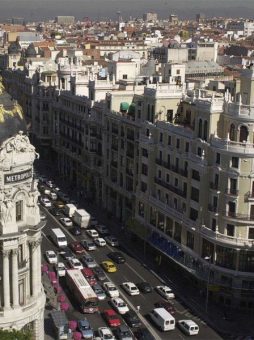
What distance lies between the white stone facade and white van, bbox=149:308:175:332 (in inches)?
860

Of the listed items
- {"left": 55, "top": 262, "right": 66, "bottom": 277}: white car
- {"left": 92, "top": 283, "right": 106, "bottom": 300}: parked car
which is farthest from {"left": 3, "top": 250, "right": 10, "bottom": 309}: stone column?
{"left": 55, "top": 262, "right": 66, "bottom": 277}: white car

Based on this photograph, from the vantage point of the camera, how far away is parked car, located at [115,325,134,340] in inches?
2941

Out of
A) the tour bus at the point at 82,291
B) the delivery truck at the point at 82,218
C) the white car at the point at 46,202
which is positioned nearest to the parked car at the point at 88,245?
the delivery truck at the point at 82,218

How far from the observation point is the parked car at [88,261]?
96.7 meters

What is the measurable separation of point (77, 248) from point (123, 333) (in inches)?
1201

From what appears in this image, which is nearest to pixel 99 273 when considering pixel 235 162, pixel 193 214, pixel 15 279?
pixel 193 214

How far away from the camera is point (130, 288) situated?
88125 millimetres

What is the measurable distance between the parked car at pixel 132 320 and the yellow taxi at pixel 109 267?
46.5 feet

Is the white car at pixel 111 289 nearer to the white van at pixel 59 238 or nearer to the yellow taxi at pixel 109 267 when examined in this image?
the yellow taxi at pixel 109 267

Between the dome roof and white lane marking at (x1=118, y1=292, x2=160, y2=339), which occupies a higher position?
the dome roof

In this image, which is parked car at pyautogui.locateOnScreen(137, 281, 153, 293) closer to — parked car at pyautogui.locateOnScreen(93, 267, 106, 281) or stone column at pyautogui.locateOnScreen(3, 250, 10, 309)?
parked car at pyautogui.locateOnScreen(93, 267, 106, 281)

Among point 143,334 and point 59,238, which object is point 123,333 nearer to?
point 143,334

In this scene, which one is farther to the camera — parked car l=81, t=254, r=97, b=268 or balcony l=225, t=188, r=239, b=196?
parked car l=81, t=254, r=97, b=268

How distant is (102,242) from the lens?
107 metres
